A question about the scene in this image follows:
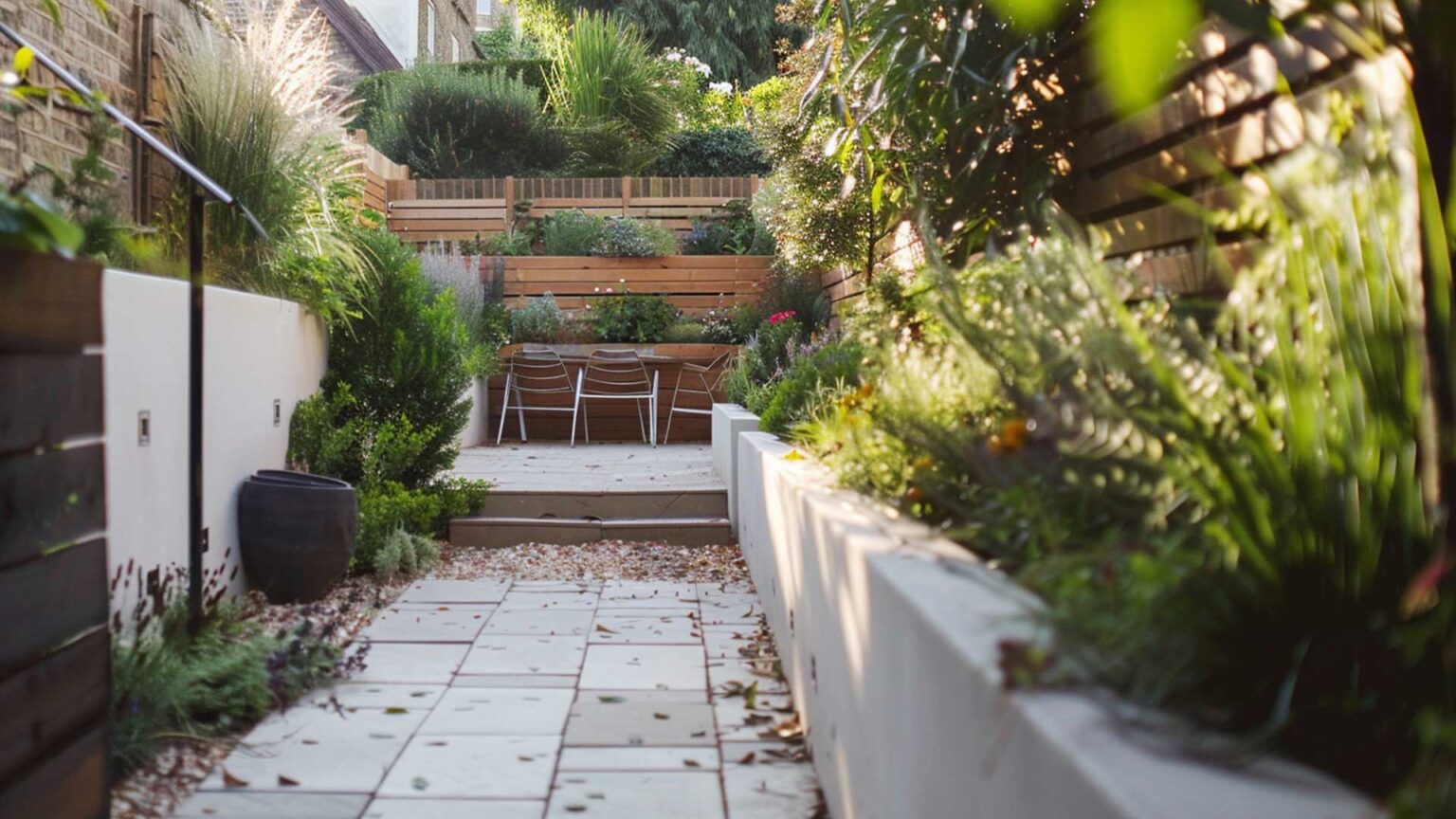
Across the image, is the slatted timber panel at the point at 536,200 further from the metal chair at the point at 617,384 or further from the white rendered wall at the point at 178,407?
the white rendered wall at the point at 178,407

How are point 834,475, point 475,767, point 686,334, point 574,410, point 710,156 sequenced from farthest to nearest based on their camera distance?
point 710,156 → point 686,334 → point 574,410 → point 834,475 → point 475,767

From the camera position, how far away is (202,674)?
337 centimetres

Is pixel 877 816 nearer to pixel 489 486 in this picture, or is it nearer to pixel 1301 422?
pixel 1301 422

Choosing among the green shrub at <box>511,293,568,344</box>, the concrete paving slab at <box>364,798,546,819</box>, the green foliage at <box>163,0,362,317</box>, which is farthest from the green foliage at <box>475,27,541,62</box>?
the concrete paving slab at <box>364,798,546,819</box>

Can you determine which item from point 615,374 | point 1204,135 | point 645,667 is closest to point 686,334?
point 615,374

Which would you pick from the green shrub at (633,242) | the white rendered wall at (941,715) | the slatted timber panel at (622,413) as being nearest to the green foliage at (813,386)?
the white rendered wall at (941,715)

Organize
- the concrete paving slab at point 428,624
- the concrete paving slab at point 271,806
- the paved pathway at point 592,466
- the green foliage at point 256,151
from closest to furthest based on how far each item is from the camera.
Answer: the concrete paving slab at point 271,806
the concrete paving slab at point 428,624
the green foliage at point 256,151
the paved pathway at point 592,466

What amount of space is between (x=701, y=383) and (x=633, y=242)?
1.67m

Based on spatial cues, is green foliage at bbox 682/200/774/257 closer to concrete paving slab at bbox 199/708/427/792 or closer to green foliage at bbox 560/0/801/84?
concrete paving slab at bbox 199/708/427/792

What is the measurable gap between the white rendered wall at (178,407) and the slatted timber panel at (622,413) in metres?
4.94

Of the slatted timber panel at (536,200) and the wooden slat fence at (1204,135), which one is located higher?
the slatted timber panel at (536,200)

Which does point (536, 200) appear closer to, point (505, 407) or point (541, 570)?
point (505, 407)

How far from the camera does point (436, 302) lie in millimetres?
6559

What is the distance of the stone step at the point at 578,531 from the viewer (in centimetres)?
652
